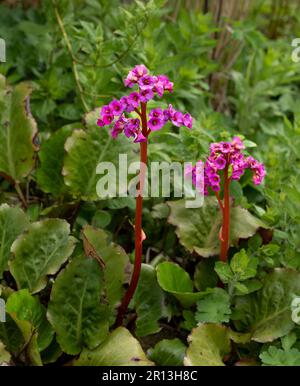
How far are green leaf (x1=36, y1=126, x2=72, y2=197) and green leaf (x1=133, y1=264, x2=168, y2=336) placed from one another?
1.43ft

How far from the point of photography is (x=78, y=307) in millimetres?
1617

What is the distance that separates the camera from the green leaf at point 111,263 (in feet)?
5.52

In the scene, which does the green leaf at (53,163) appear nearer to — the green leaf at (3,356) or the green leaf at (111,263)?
the green leaf at (111,263)

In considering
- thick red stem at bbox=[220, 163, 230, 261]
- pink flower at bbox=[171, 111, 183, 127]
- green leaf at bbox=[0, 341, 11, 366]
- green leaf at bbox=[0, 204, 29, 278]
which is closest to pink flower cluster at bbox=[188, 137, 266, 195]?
thick red stem at bbox=[220, 163, 230, 261]

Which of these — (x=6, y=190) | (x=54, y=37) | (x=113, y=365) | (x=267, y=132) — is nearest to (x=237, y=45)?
(x=267, y=132)

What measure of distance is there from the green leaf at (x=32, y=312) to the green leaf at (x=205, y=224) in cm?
48

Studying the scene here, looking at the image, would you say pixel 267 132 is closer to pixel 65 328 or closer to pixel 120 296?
pixel 120 296

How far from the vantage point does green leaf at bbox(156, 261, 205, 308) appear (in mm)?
1722

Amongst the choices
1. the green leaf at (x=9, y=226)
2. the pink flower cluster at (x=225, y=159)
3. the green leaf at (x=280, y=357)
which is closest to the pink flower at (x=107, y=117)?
the pink flower cluster at (x=225, y=159)

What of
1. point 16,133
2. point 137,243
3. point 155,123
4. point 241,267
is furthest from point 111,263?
point 16,133

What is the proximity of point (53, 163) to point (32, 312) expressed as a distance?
0.60 m

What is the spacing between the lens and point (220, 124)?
2.43 meters

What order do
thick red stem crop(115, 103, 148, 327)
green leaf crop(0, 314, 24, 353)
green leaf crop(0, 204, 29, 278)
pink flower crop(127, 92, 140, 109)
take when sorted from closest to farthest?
pink flower crop(127, 92, 140, 109), thick red stem crop(115, 103, 148, 327), green leaf crop(0, 314, 24, 353), green leaf crop(0, 204, 29, 278)

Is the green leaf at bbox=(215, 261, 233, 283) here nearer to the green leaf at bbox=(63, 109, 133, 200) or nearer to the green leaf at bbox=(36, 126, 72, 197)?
the green leaf at bbox=(63, 109, 133, 200)
